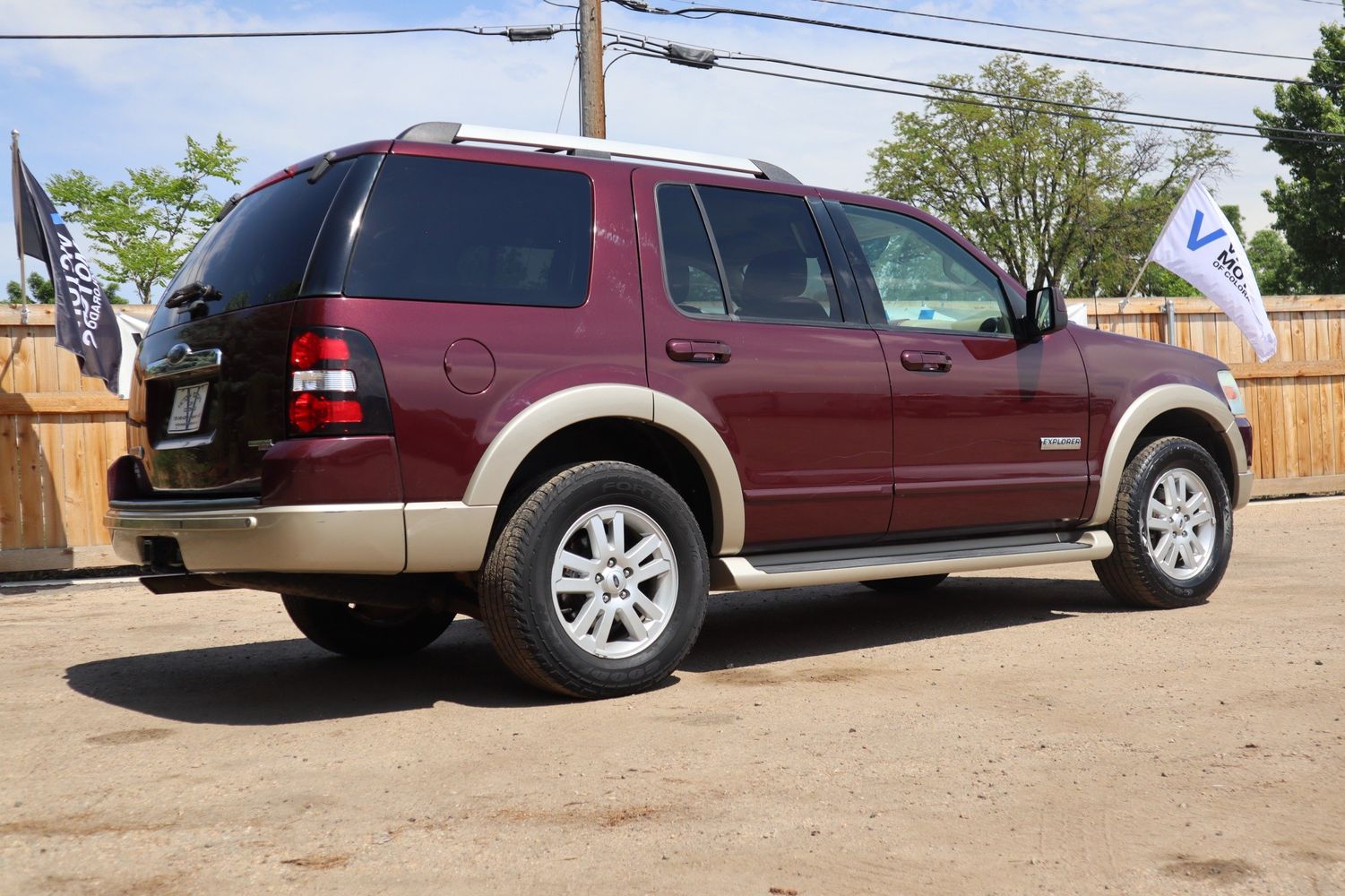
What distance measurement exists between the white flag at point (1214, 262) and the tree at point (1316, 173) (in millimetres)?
24164

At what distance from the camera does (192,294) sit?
4703 mm

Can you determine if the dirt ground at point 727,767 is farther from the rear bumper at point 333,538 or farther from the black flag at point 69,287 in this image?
the black flag at point 69,287

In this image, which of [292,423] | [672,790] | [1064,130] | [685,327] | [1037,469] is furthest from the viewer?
[1064,130]

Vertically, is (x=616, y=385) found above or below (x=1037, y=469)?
above

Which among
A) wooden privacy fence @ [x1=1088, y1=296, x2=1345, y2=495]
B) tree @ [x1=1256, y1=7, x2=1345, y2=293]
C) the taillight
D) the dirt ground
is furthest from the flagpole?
tree @ [x1=1256, y1=7, x2=1345, y2=293]

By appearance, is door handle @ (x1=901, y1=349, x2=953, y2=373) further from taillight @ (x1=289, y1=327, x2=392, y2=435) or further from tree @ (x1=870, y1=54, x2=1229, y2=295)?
tree @ (x1=870, y1=54, x2=1229, y2=295)

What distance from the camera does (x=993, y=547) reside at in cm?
581

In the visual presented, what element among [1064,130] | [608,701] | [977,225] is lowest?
[608,701]

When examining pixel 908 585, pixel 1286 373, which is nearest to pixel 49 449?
pixel 908 585

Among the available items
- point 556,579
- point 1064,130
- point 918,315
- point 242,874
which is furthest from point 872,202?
point 1064,130

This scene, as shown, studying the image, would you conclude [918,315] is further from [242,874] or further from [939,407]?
[242,874]

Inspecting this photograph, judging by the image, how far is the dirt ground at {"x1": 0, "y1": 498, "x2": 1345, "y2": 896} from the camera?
2.83m

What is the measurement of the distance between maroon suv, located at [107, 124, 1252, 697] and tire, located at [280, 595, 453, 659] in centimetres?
1

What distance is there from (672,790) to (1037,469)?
3.09 meters
